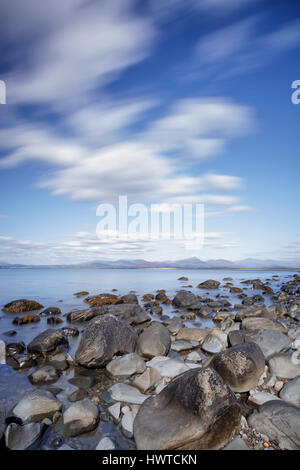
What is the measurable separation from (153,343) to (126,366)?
1.37 m

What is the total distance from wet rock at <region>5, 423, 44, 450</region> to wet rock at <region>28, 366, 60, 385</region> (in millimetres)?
1790

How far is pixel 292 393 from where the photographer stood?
4.94m

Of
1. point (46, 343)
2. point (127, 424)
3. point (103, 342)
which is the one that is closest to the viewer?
point (127, 424)

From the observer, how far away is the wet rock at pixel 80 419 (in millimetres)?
4164

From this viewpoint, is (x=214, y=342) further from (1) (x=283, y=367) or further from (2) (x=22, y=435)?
(2) (x=22, y=435)

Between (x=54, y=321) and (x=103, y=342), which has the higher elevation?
(x=103, y=342)

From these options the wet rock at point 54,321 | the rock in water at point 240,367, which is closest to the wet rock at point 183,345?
the rock in water at point 240,367

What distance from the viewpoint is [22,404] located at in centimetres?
465

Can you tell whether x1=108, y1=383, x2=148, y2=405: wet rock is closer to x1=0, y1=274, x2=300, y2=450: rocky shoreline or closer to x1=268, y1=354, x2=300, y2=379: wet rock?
x1=0, y1=274, x2=300, y2=450: rocky shoreline

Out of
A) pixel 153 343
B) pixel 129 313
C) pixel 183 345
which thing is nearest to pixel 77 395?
pixel 153 343

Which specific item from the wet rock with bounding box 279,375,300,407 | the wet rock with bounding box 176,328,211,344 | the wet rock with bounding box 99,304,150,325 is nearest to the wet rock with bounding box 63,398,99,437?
the wet rock with bounding box 279,375,300,407
